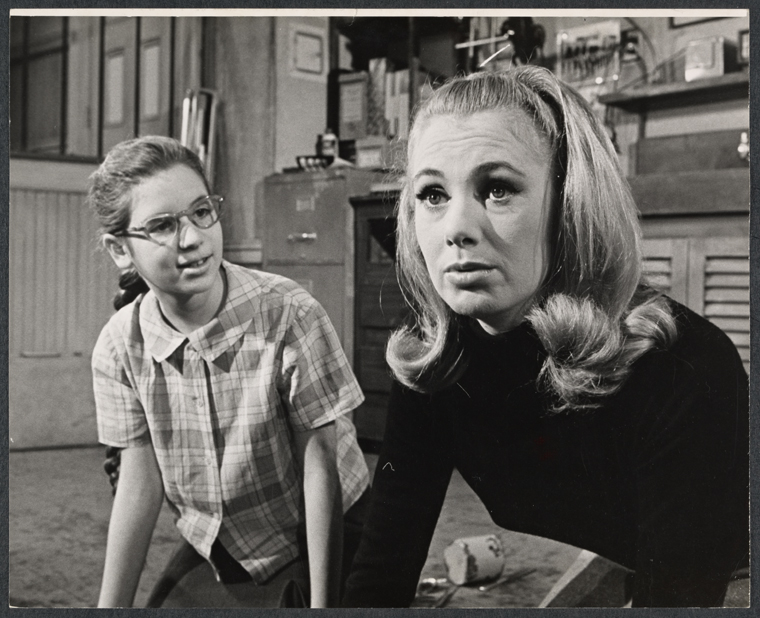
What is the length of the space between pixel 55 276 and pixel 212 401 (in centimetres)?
35

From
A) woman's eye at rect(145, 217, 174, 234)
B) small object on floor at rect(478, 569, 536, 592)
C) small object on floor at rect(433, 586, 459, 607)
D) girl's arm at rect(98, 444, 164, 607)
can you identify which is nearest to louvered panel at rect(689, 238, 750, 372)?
small object on floor at rect(478, 569, 536, 592)

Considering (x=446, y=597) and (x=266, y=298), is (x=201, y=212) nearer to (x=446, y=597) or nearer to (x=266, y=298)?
(x=266, y=298)

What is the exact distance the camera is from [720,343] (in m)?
1.18

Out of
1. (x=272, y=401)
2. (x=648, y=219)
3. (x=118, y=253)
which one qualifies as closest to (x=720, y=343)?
(x=648, y=219)

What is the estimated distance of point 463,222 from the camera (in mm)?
1146

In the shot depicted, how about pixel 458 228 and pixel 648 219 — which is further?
pixel 648 219

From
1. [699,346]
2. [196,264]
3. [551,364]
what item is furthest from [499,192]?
[196,264]

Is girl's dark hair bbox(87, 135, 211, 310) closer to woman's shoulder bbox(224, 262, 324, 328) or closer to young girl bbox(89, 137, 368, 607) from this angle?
young girl bbox(89, 137, 368, 607)

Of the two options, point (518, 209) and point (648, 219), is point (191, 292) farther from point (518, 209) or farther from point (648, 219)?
point (648, 219)

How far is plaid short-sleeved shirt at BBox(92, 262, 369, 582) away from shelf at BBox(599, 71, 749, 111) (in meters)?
0.77

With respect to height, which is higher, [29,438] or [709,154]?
[709,154]

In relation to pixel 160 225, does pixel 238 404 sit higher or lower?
lower

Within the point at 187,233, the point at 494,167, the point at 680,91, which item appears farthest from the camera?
the point at 680,91

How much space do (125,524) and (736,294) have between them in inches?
43.3
